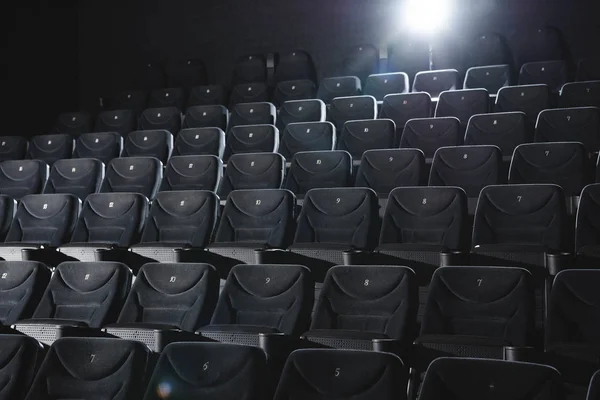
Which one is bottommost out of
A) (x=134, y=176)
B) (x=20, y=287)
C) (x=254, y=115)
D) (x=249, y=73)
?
(x=20, y=287)

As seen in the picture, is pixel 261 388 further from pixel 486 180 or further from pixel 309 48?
pixel 309 48

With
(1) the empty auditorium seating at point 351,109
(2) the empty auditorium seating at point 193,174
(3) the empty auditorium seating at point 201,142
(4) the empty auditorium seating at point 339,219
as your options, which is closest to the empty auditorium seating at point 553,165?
(4) the empty auditorium seating at point 339,219

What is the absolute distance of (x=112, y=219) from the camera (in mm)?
2309

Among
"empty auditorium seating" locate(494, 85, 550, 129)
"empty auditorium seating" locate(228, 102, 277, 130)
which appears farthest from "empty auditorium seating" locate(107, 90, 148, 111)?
"empty auditorium seating" locate(494, 85, 550, 129)

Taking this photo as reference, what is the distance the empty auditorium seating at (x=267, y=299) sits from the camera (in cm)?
165

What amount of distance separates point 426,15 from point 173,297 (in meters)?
2.59

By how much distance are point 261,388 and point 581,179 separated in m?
1.35

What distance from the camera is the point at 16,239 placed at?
2.37 m

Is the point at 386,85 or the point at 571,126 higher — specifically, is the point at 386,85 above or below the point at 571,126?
above

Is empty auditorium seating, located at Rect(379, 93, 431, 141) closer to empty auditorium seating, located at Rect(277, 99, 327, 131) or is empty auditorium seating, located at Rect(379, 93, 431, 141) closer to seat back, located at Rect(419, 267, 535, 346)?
empty auditorium seating, located at Rect(277, 99, 327, 131)

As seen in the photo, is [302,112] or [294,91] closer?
[302,112]

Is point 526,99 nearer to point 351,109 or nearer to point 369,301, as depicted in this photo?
point 351,109

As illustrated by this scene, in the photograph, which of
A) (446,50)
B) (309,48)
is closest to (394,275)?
Result: (446,50)

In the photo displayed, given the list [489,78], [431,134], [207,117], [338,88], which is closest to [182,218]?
[431,134]
